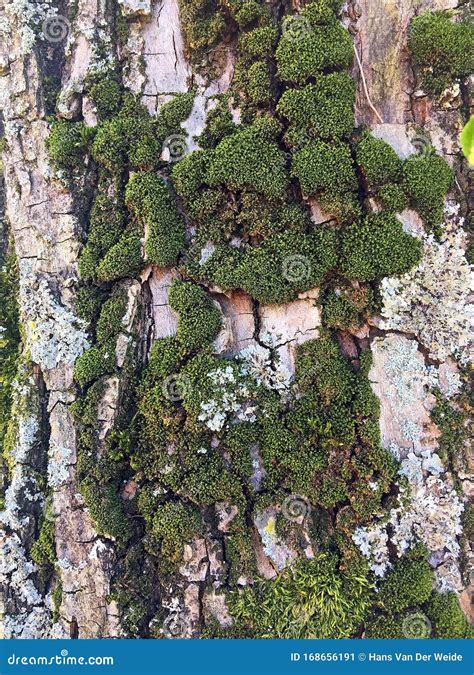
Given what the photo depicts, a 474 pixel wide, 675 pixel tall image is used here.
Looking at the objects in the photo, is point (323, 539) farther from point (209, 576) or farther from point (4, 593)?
point (4, 593)

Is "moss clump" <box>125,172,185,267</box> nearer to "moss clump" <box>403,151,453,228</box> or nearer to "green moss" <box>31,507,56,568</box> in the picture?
"moss clump" <box>403,151,453,228</box>

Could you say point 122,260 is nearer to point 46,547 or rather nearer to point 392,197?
point 392,197

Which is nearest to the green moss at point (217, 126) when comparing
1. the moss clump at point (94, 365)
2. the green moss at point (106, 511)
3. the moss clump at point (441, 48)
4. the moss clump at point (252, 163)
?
the moss clump at point (252, 163)

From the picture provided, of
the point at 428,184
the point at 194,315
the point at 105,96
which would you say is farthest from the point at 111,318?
the point at 428,184

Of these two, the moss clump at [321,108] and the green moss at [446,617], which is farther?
the moss clump at [321,108]

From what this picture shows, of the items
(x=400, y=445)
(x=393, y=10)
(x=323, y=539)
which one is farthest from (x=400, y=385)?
(x=393, y=10)

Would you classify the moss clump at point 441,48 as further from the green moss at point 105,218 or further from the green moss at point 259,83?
the green moss at point 105,218

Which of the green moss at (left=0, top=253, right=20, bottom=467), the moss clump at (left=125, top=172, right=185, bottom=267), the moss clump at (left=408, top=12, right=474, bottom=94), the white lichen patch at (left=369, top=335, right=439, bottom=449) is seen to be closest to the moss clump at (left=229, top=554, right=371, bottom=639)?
the white lichen patch at (left=369, top=335, right=439, bottom=449)
